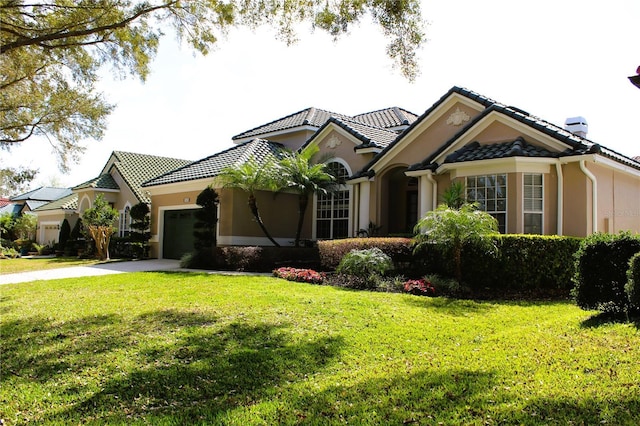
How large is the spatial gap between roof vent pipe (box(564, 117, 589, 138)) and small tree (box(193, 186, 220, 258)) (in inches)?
583

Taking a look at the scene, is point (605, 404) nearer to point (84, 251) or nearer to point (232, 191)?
point (232, 191)

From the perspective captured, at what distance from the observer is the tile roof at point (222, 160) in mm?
20703

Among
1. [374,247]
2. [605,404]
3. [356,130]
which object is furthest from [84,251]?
[605,404]

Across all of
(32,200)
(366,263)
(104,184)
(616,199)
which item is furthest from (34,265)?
(32,200)

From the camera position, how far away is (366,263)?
12820 mm

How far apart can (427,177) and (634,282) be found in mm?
9524

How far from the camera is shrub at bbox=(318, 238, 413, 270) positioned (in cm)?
1378

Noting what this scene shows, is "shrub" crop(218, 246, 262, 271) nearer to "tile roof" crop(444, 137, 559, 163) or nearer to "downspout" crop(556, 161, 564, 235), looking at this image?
"tile roof" crop(444, 137, 559, 163)

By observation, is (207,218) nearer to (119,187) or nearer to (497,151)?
(497,151)

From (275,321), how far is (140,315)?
254 centimetres

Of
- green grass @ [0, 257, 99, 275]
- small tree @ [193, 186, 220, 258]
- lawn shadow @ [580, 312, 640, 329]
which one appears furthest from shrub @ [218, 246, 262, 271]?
lawn shadow @ [580, 312, 640, 329]

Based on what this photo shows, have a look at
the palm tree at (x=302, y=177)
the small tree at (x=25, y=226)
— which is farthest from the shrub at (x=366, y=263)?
the small tree at (x=25, y=226)

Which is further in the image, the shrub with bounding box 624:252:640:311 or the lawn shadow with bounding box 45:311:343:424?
the shrub with bounding box 624:252:640:311

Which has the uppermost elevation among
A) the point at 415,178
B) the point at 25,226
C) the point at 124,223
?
the point at 415,178
